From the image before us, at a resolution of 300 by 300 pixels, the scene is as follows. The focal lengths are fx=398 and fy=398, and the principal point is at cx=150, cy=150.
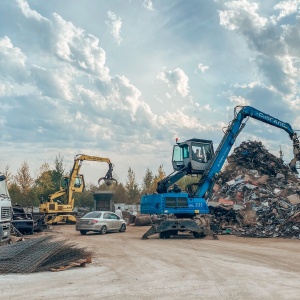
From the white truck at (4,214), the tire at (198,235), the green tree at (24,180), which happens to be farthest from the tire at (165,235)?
the green tree at (24,180)

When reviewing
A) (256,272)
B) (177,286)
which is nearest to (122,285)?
(177,286)

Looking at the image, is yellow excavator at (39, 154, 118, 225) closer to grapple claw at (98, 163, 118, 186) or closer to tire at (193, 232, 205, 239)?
grapple claw at (98, 163, 118, 186)

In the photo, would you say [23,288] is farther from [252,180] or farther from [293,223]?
[252,180]

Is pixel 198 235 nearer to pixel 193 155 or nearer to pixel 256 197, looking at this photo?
pixel 193 155

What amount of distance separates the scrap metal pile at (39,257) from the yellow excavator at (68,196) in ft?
70.4

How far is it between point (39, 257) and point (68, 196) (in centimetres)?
2509

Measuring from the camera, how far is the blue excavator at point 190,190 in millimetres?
20844

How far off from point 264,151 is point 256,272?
87.7ft

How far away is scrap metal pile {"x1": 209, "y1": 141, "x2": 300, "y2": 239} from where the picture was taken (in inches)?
908

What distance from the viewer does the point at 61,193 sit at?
3612 centimetres

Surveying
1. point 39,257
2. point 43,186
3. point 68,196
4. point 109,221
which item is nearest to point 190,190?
point 109,221

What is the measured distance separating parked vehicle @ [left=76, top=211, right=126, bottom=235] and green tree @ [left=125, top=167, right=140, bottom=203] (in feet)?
105

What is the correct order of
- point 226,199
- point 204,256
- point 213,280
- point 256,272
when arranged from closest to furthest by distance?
point 213,280 → point 256,272 → point 204,256 → point 226,199

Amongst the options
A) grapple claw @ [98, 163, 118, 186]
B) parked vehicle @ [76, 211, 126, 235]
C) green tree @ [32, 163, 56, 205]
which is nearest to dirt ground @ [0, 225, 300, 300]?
parked vehicle @ [76, 211, 126, 235]
